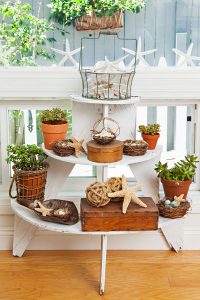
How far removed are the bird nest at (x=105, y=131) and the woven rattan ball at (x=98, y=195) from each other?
220mm

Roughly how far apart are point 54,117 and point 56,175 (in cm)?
35

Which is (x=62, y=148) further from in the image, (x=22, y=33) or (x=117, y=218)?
(x=22, y=33)

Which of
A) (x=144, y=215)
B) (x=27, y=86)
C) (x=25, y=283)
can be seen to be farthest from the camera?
(x=27, y=86)

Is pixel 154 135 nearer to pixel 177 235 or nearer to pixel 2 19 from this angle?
pixel 177 235

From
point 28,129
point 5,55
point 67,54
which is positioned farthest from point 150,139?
point 5,55

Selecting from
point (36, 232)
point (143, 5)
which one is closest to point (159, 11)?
point (143, 5)

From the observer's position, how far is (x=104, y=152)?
245cm

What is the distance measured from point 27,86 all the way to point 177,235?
1179 mm

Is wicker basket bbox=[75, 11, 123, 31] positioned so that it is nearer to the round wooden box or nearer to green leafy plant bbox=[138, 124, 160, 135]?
green leafy plant bbox=[138, 124, 160, 135]

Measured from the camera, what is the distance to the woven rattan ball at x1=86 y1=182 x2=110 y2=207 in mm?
2393

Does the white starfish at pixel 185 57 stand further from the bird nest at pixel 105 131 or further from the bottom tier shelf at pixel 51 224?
the bottom tier shelf at pixel 51 224

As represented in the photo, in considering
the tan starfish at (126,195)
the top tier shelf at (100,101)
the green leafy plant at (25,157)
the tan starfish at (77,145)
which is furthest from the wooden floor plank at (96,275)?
the top tier shelf at (100,101)

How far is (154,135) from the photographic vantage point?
271cm

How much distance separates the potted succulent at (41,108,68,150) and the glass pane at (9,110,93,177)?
0.24 metres
